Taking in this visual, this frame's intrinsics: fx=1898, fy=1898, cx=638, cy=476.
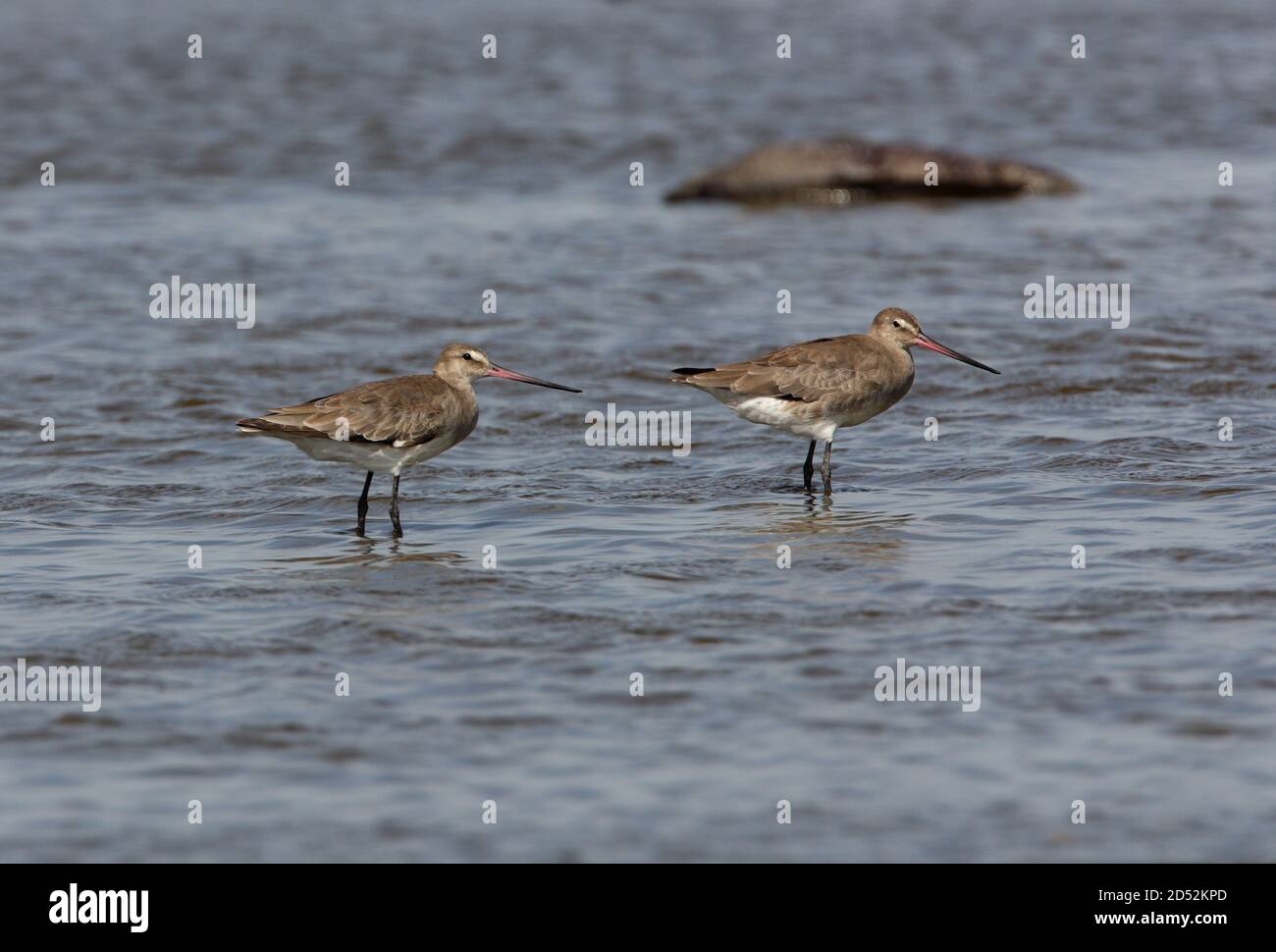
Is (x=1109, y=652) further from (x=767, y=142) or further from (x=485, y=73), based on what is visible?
(x=485, y=73)

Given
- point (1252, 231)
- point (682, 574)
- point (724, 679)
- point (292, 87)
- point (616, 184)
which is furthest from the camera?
point (292, 87)

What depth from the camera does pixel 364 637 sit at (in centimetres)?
795

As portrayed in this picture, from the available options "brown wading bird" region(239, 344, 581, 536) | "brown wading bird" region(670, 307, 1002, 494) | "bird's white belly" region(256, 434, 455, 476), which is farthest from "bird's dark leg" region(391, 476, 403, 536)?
"brown wading bird" region(670, 307, 1002, 494)

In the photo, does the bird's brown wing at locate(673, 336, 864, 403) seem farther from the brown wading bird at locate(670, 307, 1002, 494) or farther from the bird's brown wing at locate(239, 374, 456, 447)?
the bird's brown wing at locate(239, 374, 456, 447)

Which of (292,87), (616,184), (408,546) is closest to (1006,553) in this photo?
(408,546)

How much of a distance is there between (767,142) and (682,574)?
14973 millimetres

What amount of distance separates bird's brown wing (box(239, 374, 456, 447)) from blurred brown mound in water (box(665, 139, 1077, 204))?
10.3 m

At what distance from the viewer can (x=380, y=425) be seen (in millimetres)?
9852

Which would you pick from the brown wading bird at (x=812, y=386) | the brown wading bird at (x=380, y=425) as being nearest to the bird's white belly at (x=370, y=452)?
the brown wading bird at (x=380, y=425)

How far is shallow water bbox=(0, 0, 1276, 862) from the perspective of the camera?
20.5ft

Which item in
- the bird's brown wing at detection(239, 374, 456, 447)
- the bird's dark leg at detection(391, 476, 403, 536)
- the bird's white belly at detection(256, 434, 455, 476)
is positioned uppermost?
the bird's brown wing at detection(239, 374, 456, 447)

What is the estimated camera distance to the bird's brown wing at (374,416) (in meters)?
9.78

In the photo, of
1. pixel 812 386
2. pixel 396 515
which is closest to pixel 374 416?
pixel 396 515

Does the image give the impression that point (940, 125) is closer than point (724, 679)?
No
